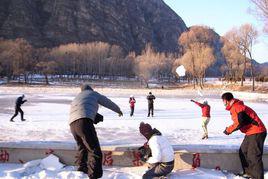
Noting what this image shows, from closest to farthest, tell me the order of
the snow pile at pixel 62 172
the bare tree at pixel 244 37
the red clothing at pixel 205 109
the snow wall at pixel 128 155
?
the snow pile at pixel 62 172
the snow wall at pixel 128 155
the red clothing at pixel 205 109
the bare tree at pixel 244 37

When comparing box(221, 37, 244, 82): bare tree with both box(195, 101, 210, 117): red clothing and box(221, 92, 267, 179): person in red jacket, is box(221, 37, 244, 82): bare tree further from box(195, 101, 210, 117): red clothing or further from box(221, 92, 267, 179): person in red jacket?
box(221, 92, 267, 179): person in red jacket

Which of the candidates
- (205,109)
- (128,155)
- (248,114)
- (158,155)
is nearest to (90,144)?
(158,155)

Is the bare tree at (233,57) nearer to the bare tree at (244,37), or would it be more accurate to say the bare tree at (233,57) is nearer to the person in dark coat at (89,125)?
the bare tree at (244,37)

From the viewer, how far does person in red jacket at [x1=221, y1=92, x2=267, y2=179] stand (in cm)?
691

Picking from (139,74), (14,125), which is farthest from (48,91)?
(139,74)

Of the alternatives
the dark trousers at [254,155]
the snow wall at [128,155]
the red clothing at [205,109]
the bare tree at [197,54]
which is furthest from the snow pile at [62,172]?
the bare tree at [197,54]

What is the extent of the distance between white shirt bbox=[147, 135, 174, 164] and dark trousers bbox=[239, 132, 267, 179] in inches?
56.1

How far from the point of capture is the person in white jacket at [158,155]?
21.4ft

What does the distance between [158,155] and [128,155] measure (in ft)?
3.87

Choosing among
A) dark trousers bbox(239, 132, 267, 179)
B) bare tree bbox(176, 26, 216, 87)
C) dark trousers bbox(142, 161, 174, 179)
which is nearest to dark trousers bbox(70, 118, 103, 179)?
dark trousers bbox(142, 161, 174, 179)

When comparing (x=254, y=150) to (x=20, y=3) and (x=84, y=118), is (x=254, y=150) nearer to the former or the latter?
(x=84, y=118)

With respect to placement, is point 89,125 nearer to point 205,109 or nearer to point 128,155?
point 128,155

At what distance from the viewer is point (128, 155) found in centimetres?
758

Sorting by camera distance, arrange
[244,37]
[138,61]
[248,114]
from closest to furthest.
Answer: [248,114]
[244,37]
[138,61]
